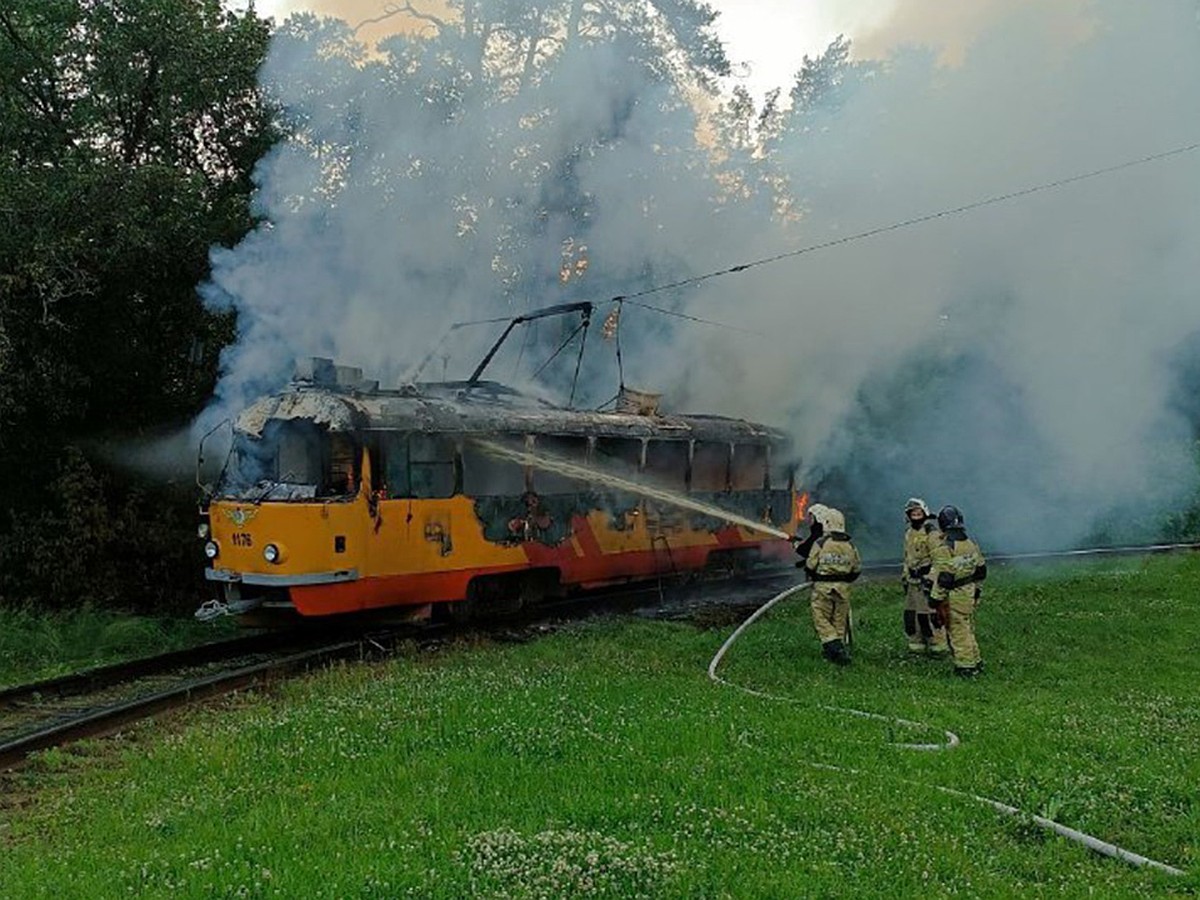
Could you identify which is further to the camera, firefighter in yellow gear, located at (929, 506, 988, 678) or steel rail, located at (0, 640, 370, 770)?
firefighter in yellow gear, located at (929, 506, 988, 678)

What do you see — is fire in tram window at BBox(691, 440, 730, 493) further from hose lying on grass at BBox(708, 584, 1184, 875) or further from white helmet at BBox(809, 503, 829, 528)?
hose lying on grass at BBox(708, 584, 1184, 875)

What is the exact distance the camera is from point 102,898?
5141 mm

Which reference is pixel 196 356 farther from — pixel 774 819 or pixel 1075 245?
pixel 1075 245

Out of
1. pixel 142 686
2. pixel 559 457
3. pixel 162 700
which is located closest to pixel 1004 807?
pixel 162 700

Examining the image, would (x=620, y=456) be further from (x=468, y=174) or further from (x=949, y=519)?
(x=468, y=174)

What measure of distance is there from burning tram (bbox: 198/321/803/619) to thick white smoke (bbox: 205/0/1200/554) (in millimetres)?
4204

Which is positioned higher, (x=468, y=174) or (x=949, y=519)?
(x=468, y=174)

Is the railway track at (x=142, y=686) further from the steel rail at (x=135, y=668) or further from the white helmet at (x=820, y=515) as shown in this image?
the white helmet at (x=820, y=515)

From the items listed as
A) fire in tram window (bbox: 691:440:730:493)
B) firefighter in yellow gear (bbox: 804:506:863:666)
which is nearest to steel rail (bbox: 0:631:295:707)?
firefighter in yellow gear (bbox: 804:506:863:666)

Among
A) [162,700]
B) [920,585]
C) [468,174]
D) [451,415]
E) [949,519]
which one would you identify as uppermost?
[468,174]

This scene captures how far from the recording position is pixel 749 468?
66.5 ft

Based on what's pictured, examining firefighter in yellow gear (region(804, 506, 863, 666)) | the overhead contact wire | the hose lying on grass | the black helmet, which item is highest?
the overhead contact wire

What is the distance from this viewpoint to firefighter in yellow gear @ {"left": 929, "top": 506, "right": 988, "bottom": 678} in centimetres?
1154

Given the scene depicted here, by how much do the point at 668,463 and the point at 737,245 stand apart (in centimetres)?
741
